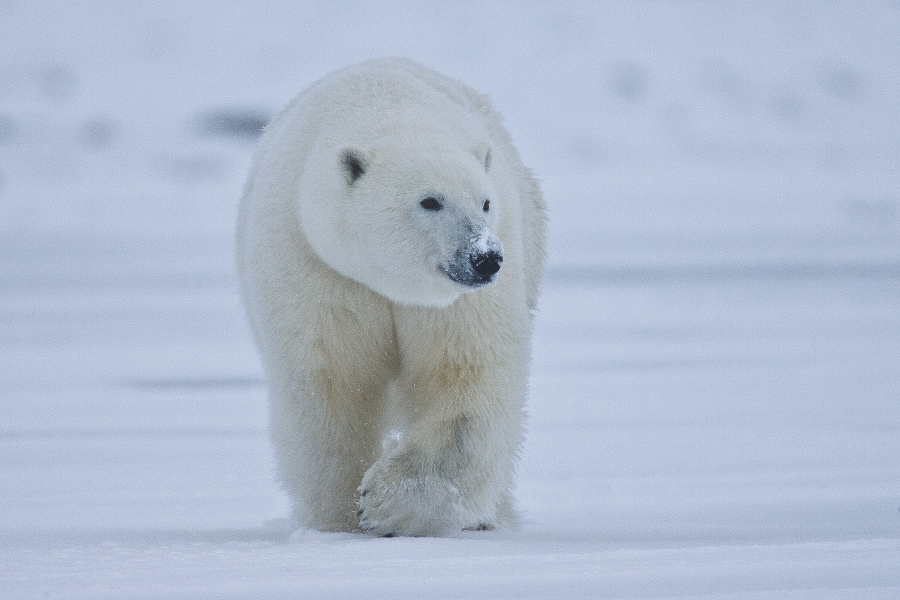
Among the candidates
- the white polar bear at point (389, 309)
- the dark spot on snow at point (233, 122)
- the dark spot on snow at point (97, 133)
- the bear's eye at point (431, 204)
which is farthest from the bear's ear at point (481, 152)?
the dark spot on snow at point (233, 122)

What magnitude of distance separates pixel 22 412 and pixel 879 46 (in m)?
26.9

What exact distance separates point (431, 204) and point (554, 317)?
647cm

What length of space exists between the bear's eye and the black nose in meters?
0.21

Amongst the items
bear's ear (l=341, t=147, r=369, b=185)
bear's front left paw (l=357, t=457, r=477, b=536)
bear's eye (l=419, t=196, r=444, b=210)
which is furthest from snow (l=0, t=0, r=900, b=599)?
bear's ear (l=341, t=147, r=369, b=185)

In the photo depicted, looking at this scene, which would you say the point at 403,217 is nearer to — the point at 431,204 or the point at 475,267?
the point at 431,204

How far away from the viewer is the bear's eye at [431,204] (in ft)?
11.0

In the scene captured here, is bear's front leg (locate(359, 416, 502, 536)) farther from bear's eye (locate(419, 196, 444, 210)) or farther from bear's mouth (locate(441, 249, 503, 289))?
bear's eye (locate(419, 196, 444, 210))

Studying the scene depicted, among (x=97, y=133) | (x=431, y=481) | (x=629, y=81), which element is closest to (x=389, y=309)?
(x=431, y=481)

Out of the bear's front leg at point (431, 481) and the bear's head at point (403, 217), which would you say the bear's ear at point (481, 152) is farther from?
the bear's front leg at point (431, 481)

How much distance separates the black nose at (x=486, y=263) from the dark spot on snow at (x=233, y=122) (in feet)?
63.4

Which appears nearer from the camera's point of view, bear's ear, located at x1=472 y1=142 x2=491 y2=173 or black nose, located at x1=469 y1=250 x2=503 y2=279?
black nose, located at x1=469 y1=250 x2=503 y2=279

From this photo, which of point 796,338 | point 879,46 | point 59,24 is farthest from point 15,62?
point 796,338

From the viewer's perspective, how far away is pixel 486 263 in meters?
3.21

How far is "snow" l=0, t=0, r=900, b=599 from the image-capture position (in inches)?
113
